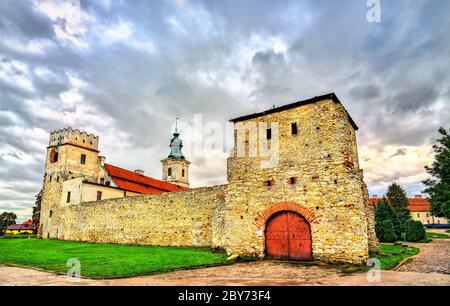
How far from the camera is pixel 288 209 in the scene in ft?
39.5

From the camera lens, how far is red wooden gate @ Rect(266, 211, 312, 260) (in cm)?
1162

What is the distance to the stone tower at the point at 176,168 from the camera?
58.0 meters

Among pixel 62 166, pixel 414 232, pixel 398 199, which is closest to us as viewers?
pixel 414 232

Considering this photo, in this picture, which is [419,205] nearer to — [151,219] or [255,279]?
[151,219]

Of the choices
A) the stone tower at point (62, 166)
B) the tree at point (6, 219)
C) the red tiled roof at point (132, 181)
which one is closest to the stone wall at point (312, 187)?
the red tiled roof at point (132, 181)

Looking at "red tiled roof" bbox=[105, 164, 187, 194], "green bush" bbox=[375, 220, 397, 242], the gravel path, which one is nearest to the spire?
"red tiled roof" bbox=[105, 164, 187, 194]

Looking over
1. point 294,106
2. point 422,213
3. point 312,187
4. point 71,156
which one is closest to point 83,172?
point 71,156

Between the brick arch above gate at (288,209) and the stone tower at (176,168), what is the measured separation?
4595cm

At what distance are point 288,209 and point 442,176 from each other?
68.1ft

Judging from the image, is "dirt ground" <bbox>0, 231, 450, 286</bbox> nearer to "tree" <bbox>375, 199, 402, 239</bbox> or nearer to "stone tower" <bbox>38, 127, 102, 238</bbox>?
"stone tower" <bbox>38, 127, 102, 238</bbox>

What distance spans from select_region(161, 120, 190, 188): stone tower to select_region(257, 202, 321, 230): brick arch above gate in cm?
4595

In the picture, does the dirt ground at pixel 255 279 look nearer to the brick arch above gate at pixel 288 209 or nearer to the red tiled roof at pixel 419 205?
the brick arch above gate at pixel 288 209

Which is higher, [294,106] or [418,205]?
[294,106]
